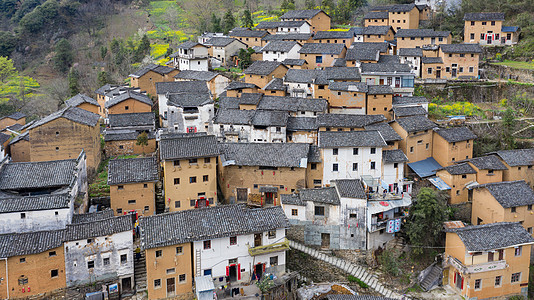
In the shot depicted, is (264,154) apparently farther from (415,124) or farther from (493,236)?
(493,236)

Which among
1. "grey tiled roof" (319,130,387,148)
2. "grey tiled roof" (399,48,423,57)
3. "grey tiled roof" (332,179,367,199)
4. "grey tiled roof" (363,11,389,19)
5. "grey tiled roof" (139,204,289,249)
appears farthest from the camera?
"grey tiled roof" (363,11,389,19)

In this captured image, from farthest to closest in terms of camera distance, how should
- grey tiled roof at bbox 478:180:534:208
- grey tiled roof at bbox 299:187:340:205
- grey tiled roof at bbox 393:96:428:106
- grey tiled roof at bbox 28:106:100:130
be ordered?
grey tiled roof at bbox 393:96:428:106, grey tiled roof at bbox 28:106:100:130, grey tiled roof at bbox 478:180:534:208, grey tiled roof at bbox 299:187:340:205

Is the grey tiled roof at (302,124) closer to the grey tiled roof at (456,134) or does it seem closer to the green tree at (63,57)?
the grey tiled roof at (456,134)

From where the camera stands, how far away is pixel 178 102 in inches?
1281

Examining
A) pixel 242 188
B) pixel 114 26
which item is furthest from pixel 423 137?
pixel 114 26

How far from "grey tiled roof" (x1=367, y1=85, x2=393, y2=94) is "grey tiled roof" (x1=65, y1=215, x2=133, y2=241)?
17980 mm

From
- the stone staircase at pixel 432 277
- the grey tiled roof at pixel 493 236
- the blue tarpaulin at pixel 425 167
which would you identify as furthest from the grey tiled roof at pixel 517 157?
the stone staircase at pixel 432 277

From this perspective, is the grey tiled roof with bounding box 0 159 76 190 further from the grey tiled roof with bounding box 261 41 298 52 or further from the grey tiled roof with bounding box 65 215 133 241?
the grey tiled roof with bounding box 261 41 298 52

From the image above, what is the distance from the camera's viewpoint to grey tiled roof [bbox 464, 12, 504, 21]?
3984 cm

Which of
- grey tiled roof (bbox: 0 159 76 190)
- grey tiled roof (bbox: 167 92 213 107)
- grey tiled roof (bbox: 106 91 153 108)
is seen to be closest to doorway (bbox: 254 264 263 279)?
grey tiled roof (bbox: 0 159 76 190)

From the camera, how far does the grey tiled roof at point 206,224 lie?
64.0 feet

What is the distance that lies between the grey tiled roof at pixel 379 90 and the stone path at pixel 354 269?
12.4 metres

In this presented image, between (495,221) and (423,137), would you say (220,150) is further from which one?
(495,221)

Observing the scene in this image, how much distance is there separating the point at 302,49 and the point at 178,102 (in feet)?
42.5
